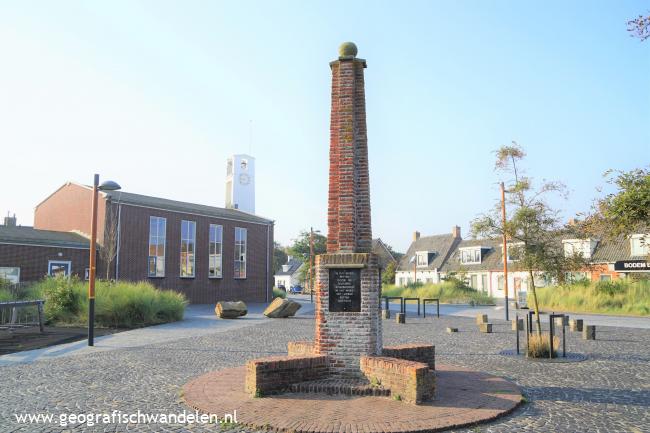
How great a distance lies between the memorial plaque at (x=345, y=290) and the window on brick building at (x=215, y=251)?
2759 cm

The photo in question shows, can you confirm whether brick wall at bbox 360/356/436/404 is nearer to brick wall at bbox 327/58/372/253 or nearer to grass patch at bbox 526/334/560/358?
brick wall at bbox 327/58/372/253

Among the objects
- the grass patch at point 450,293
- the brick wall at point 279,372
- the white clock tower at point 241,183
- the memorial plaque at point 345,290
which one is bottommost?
the grass patch at point 450,293

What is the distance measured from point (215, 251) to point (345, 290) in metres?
28.1

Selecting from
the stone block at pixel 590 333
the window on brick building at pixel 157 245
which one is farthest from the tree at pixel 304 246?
the stone block at pixel 590 333

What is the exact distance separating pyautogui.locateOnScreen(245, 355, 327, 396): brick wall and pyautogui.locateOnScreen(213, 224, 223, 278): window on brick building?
27.9 m

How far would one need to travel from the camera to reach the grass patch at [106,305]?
60.0 ft

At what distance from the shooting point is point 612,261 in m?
39.8

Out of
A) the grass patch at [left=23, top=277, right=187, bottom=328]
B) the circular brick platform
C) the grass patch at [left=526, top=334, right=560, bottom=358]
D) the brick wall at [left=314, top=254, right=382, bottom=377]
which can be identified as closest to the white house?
the grass patch at [left=23, top=277, right=187, bottom=328]

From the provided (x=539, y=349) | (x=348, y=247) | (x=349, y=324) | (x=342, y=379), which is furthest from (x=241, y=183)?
(x=342, y=379)

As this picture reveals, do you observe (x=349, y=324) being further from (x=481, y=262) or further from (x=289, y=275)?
(x=289, y=275)

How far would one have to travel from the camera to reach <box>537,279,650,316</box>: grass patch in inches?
1057

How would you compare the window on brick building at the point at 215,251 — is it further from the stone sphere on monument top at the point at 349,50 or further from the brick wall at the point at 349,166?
the stone sphere on monument top at the point at 349,50

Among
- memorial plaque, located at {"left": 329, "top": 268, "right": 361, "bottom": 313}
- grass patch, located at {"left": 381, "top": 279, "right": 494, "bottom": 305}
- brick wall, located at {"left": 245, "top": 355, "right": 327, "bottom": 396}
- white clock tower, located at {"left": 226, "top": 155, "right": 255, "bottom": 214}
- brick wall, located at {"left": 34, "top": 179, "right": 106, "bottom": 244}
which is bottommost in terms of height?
grass patch, located at {"left": 381, "top": 279, "right": 494, "bottom": 305}

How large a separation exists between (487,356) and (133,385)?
7.64 meters
